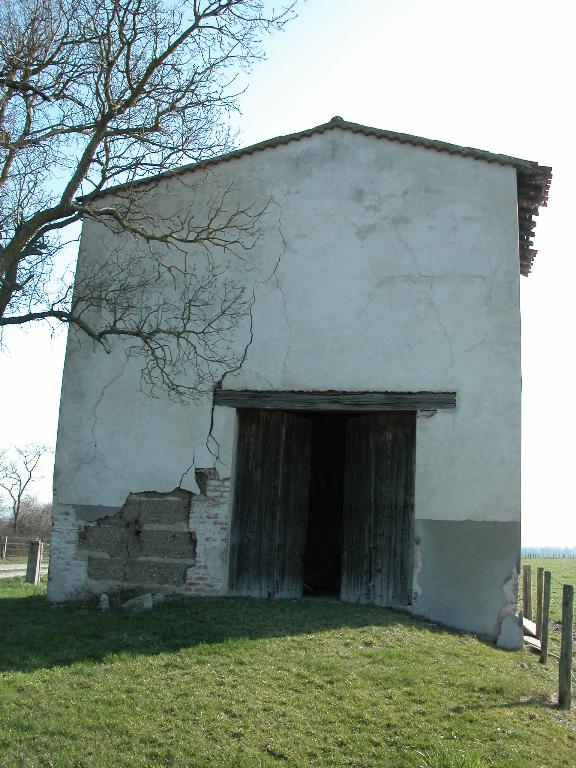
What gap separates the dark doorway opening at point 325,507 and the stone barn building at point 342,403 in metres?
2.65

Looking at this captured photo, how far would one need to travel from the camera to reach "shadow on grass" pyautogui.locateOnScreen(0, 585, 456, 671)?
873 cm

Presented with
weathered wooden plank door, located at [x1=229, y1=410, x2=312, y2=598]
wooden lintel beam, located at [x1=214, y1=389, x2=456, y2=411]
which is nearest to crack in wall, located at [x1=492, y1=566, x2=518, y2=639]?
wooden lintel beam, located at [x1=214, y1=389, x2=456, y2=411]

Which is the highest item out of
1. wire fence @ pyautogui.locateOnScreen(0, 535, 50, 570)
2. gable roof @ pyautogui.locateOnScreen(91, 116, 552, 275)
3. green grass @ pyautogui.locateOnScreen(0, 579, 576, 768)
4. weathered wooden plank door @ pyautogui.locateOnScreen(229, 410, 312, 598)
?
gable roof @ pyautogui.locateOnScreen(91, 116, 552, 275)

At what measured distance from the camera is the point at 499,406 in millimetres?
11344

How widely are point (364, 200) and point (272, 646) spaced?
6.90 m

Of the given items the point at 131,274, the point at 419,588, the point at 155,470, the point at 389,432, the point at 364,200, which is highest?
the point at 364,200

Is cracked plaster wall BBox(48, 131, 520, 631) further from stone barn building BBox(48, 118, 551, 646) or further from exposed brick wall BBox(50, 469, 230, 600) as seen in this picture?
exposed brick wall BBox(50, 469, 230, 600)

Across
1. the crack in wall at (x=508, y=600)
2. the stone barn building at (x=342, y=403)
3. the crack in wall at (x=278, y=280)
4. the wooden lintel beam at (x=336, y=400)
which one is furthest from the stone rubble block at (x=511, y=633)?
the crack in wall at (x=278, y=280)

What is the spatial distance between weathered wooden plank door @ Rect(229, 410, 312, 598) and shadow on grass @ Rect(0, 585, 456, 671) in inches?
27.8

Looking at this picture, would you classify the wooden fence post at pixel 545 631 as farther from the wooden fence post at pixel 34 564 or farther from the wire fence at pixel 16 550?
the wire fence at pixel 16 550

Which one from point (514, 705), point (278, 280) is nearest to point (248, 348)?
point (278, 280)

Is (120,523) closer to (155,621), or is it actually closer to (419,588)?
(155,621)

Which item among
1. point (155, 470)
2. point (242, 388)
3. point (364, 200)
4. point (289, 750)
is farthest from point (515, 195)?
point (289, 750)

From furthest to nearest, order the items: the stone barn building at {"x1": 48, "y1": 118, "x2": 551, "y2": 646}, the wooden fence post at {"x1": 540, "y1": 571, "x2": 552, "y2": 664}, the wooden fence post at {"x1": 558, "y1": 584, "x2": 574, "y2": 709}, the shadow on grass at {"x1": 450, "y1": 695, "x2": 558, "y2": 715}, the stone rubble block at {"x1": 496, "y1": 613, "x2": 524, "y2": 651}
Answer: the stone barn building at {"x1": 48, "y1": 118, "x2": 551, "y2": 646} → the stone rubble block at {"x1": 496, "y1": 613, "x2": 524, "y2": 651} → the wooden fence post at {"x1": 540, "y1": 571, "x2": 552, "y2": 664} → the wooden fence post at {"x1": 558, "y1": 584, "x2": 574, "y2": 709} → the shadow on grass at {"x1": 450, "y1": 695, "x2": 558, "y2": 715}
